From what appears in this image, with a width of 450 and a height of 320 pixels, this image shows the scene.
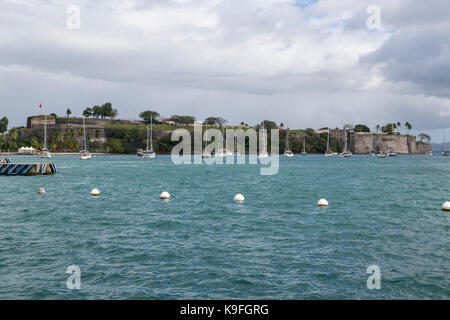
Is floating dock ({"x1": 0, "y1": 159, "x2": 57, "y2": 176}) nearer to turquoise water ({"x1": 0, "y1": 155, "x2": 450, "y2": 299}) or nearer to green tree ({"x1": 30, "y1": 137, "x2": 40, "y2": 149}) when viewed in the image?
turquoise water ({"x1": 0, "y1": 155, "x2": 450, "y2": 299})

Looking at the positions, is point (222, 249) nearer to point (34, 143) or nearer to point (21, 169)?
point (21, 169)

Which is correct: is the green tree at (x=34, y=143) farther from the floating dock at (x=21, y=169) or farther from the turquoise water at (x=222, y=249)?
the turquoise water at (x=222, y=249)

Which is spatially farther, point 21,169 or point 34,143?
point 34,143

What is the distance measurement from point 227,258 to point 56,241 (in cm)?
918

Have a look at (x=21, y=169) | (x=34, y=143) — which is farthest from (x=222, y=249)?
(x=34, y=143)

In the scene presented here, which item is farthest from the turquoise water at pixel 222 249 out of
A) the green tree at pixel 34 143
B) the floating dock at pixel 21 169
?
the green tree at pixel 34 143

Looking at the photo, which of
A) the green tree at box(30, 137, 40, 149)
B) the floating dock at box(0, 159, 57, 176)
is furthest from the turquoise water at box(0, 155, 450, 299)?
the green tree at box(30, 137, 40, 149)

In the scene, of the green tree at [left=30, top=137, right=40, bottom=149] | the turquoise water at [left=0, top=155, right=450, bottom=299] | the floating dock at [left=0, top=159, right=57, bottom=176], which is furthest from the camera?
the green tree at [left=30, top=137, right=40, bottom=149]

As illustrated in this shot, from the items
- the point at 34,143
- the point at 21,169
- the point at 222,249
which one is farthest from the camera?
the point at 34,143

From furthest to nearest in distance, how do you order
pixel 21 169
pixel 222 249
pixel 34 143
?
pixel 34 143
pixel 21 169
pixel 222 249

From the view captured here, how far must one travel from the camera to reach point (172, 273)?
50.9ft

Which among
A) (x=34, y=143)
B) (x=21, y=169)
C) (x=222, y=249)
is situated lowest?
(x=222, y=249)

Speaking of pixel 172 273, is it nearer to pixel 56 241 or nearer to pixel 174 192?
pixel 56 241
